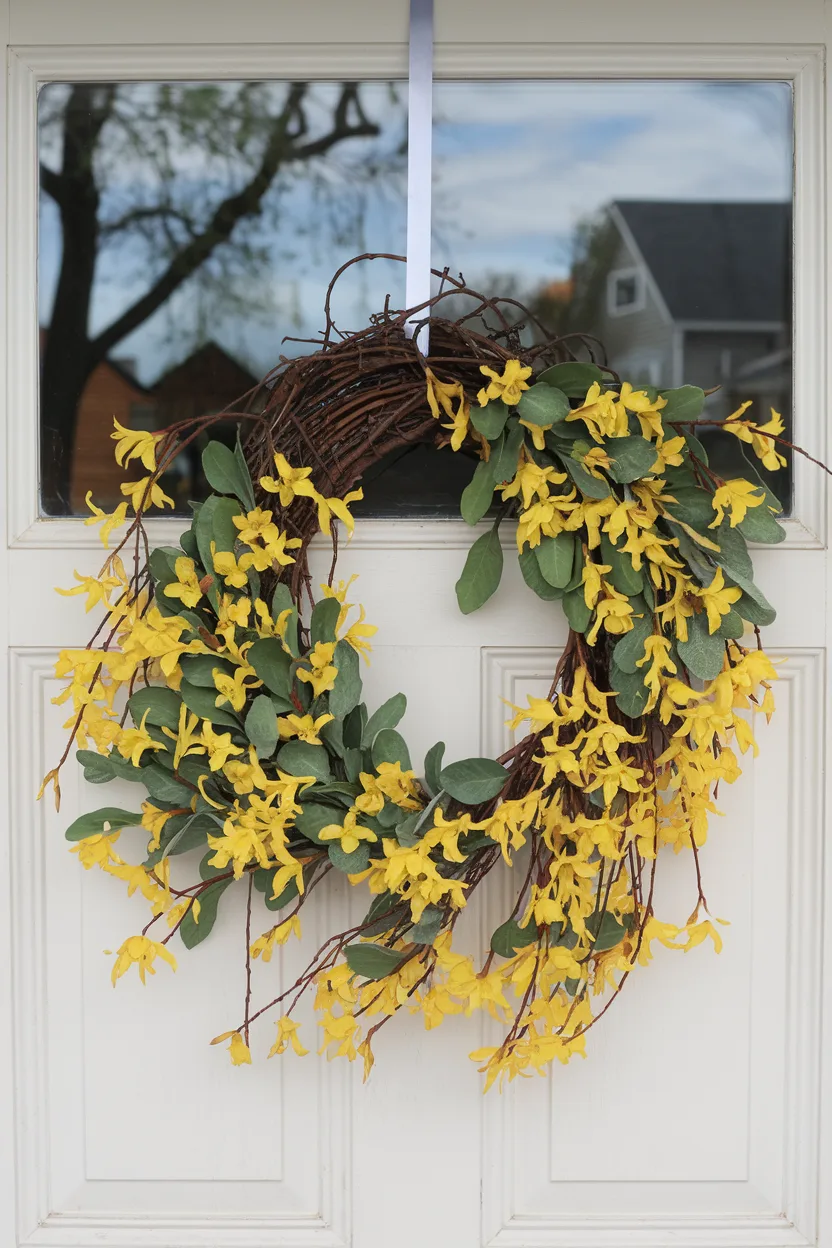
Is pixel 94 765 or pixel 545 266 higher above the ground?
pixel 545 266

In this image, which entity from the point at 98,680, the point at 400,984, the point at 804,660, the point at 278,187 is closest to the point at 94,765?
the point at 98,680

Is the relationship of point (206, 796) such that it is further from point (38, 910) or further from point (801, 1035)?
point (801, 1035)

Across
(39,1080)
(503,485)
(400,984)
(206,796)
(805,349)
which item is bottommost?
(39,1080)

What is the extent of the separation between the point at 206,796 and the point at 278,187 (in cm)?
68

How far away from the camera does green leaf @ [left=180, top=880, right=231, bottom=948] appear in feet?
3.16

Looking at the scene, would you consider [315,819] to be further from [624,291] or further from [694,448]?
[624,291]

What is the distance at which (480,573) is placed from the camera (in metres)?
0.96

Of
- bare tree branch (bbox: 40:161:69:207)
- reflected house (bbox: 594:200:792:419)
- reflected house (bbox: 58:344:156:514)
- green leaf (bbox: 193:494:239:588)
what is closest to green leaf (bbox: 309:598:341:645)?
green leaf (bbox: 193:494:239:588)

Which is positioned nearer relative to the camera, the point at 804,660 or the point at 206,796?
the point at 206,796

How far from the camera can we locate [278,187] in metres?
1.06

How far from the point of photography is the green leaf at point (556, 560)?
35.6 inches

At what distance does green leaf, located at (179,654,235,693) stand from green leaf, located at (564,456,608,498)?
377mm

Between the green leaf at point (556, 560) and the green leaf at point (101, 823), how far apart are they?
1.56ft

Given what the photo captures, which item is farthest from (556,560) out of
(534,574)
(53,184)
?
(53,184)
